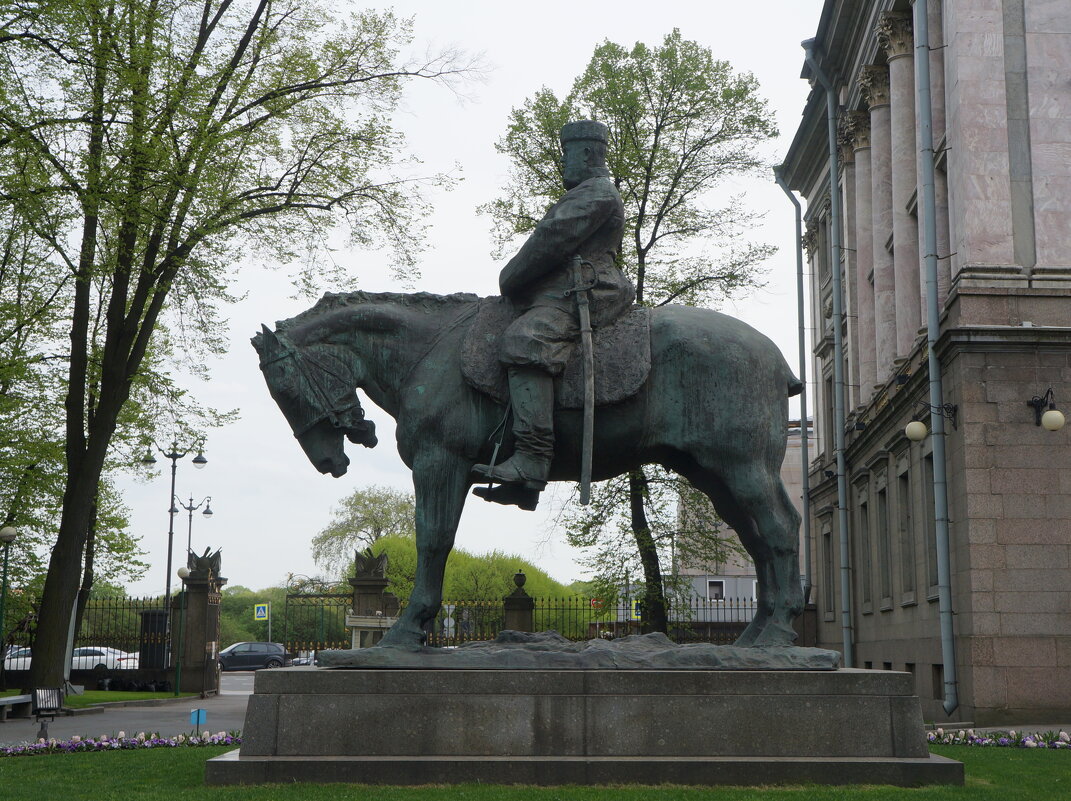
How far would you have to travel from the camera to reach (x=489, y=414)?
8.94 metres

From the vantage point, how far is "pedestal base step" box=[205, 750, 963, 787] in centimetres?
787

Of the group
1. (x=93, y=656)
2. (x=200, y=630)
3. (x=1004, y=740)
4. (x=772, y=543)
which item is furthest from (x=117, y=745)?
(x=93, y=656)

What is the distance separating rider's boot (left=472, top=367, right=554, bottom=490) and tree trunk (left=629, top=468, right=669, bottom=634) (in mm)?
19861

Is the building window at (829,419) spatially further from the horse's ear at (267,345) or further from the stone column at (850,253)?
the horse's ear at (267,345)

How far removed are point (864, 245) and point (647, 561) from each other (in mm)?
13433

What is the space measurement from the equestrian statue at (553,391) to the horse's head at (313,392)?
0.03 feet

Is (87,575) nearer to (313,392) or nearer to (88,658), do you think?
(88,658)

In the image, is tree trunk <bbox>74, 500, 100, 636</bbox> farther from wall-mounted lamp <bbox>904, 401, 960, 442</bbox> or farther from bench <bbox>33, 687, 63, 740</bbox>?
wall-mounted lamp <bbox>904, 401, 960, 442</bbox>

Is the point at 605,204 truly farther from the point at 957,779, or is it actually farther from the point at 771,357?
the point at 957,779

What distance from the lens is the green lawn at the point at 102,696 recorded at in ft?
93.5

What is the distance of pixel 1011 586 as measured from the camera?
21438mm

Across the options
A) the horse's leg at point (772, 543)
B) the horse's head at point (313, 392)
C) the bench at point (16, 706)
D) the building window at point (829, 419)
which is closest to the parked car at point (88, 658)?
the bench at point (16, 706)

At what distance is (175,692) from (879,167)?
24.3m

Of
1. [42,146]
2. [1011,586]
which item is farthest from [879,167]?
[42,146]
